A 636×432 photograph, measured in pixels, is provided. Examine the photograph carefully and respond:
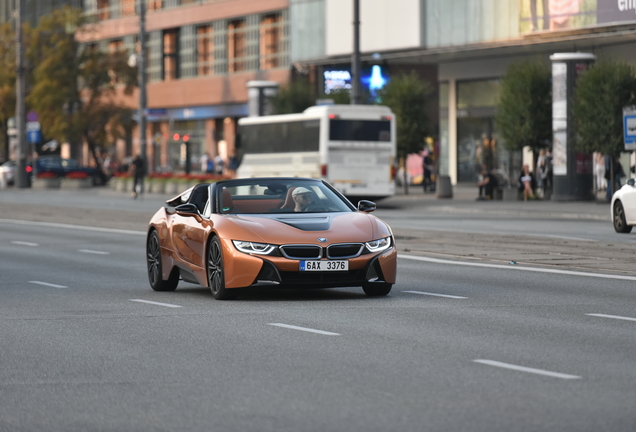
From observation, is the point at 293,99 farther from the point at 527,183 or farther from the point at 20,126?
the point at 20,126

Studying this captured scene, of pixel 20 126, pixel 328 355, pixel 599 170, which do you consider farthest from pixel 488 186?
pixel 328 355

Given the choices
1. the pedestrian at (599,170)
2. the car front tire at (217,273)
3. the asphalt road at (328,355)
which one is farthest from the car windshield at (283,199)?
the pedestrian at (599,170)

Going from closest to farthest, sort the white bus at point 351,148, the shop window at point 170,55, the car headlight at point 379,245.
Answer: the car headlight at point 379,245
the white bus at point 351,148
the shop window at point 170,55

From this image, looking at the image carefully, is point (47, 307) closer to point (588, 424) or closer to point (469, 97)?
point (588, 424)

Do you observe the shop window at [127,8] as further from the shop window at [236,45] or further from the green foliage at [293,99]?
the green foliage at [293,99]

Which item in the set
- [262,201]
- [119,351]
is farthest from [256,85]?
[119,351]

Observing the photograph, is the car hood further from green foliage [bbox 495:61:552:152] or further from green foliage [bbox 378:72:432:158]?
green foliage [bbox 378:72:432:158]

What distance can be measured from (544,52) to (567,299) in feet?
118

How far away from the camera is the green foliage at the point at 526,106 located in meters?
41.5

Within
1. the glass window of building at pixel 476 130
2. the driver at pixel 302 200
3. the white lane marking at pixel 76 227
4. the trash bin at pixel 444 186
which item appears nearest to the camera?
the driver at pixel 302 200

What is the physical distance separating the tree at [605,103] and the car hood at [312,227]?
25126 mm

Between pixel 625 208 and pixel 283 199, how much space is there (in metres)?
12.5

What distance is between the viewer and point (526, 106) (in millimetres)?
41375

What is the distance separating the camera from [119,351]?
32.6 ft
